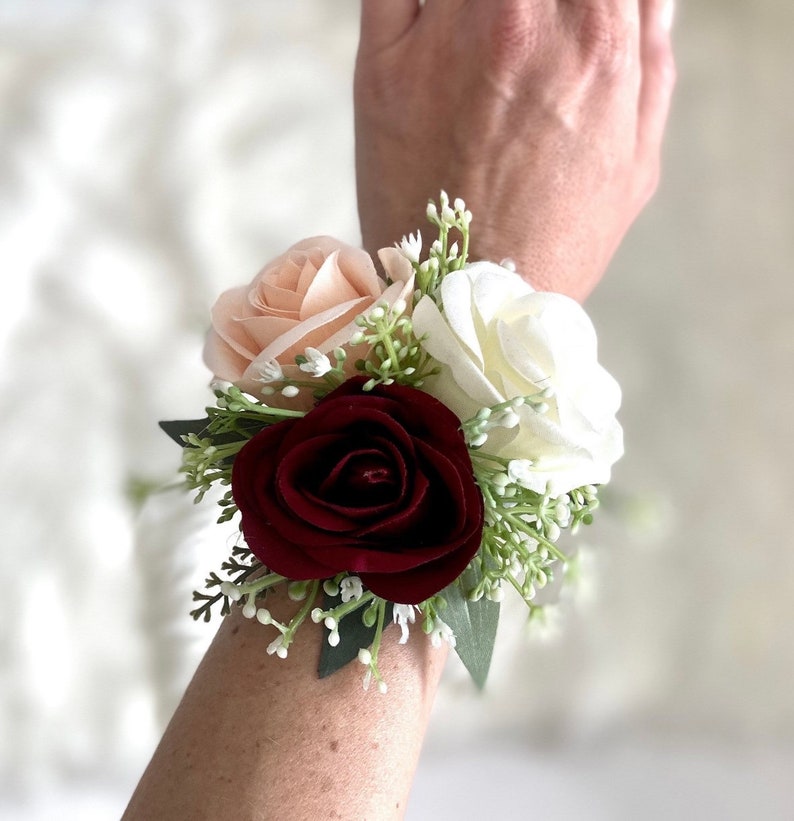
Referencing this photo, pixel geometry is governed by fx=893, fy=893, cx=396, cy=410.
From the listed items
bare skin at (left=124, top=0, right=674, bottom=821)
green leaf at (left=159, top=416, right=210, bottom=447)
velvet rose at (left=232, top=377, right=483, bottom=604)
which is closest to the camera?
velvet rose at (left=232, top=377, right=483, bottom=604)

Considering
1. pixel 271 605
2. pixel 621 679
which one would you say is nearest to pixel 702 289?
pixel 621 679

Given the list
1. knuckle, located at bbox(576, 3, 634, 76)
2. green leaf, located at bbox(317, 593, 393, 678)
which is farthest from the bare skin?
green leaf, located at bbox(317, 593, 393, 678)

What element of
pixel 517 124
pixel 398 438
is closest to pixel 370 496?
pixel 398 438

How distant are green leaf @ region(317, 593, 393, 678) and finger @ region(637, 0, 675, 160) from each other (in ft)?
2.35

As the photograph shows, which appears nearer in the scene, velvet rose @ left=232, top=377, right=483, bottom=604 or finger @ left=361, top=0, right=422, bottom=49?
velvet rose @ left=232, top=377, right=483, bottom=604

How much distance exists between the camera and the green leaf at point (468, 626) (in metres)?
0.58

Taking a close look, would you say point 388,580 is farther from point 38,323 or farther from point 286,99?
point 286,99

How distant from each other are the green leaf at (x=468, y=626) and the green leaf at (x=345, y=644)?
5 centimetres

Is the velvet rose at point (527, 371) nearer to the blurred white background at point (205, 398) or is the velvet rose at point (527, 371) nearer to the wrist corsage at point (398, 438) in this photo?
the wrist corsage at point (398, 438)

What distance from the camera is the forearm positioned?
543 millimetres

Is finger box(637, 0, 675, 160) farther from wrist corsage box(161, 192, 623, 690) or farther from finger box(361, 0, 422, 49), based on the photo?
wrist corsage box(161, 192, 623, 690)

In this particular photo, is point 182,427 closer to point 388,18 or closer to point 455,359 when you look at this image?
point 455,359

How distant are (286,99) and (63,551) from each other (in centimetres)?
65

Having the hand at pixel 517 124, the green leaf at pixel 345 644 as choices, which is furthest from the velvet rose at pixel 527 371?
the hand at pixel 517 124
